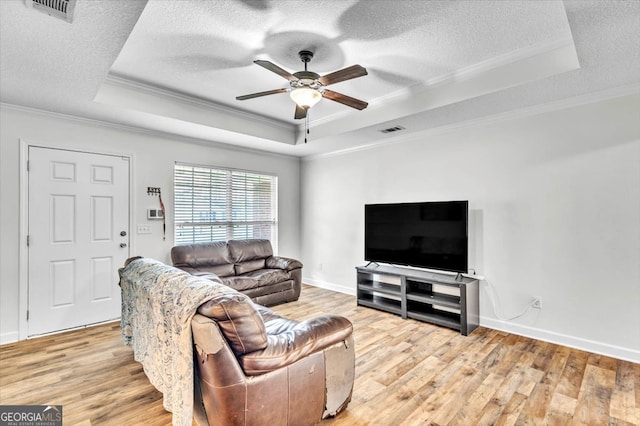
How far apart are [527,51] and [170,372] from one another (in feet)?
12.1

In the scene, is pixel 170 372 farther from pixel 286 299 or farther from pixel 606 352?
pixel 606 352

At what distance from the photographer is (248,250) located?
198 inches

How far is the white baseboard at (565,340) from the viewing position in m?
2.91

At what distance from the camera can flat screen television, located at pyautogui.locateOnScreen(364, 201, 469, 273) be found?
12.3ft

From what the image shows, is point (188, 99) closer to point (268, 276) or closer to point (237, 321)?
point (268, 276)

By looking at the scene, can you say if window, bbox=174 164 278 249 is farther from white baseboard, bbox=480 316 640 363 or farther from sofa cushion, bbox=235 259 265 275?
white baseboard, bbox=480 316 640 363

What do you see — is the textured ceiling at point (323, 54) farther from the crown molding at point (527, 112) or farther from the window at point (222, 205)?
the window at point (222, 205)

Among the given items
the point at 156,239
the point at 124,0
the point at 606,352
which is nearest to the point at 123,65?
the point at 124,0

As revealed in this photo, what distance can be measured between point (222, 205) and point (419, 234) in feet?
10.6

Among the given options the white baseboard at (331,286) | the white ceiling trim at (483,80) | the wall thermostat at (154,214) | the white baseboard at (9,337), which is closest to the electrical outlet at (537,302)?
the white ceiling trim at (483,80)

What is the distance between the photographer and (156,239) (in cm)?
439

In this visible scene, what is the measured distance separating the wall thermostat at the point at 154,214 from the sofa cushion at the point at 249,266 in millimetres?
1322

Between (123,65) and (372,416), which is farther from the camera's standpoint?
(123,65)

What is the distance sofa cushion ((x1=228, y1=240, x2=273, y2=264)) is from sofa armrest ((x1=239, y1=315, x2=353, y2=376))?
3.06 metres
